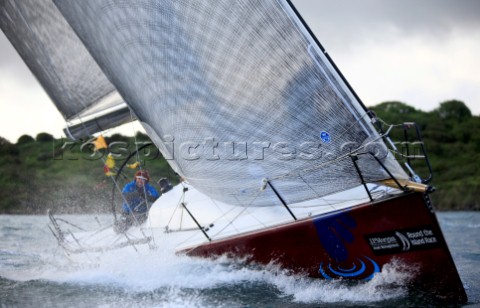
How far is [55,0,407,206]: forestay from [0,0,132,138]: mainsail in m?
2.72

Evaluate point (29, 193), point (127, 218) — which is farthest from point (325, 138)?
point (29, 193)

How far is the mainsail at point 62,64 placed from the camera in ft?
36.6

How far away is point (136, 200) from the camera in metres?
11.5

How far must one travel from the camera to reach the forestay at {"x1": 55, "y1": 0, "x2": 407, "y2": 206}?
6.32 m

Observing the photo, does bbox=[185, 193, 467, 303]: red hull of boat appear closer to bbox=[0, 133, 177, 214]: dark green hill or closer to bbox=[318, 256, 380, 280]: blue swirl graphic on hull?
bbox=[318, 256, 380, 280]: blue swirl graphic on hull

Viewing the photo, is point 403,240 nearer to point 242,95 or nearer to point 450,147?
point 242,95

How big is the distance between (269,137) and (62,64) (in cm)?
648

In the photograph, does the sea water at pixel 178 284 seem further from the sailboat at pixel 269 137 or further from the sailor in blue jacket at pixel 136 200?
the sailor in blue jacket at pixel 136 200

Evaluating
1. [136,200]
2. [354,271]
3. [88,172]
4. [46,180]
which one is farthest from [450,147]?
[354,271]

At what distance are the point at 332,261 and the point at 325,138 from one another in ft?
5.91

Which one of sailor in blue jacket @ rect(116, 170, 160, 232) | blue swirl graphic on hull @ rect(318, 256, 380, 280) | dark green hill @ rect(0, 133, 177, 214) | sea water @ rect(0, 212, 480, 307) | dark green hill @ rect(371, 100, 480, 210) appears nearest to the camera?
sea water @ rect(0, 212, 480, 307)

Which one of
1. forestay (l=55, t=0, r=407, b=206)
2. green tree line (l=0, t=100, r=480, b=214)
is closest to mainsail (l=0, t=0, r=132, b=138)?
forestay (l=55, t=0, r=407, b=206)

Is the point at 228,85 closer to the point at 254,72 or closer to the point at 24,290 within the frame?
the point at 254,72

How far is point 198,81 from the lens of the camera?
7.33m
